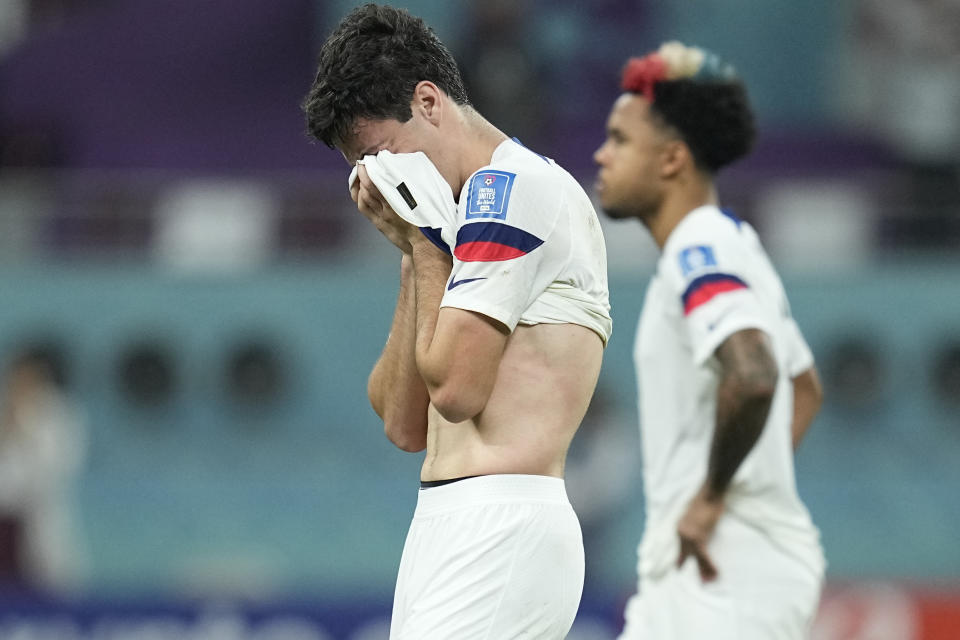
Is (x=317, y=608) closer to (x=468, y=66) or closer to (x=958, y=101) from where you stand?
(x=468, y=66)

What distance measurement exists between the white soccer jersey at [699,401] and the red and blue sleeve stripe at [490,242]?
1.49 metres

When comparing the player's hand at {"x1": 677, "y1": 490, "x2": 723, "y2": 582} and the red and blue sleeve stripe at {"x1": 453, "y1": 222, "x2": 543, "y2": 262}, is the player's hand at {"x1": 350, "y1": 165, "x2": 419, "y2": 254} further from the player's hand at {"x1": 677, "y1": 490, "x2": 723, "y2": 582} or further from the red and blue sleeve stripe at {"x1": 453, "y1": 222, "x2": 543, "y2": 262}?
the player's hand at {"x1": 677, "y1": 490, "x2": 723, "y2": 582}

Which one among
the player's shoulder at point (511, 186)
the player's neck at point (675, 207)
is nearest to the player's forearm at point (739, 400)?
the player's neck at point (675, 207)

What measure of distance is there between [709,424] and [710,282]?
0.46 m

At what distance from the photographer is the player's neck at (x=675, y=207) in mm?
5426

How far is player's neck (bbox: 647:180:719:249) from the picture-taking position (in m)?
5.43

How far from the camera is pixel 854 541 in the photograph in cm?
1167

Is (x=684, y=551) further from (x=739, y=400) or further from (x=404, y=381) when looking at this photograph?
(x=404, y=381)

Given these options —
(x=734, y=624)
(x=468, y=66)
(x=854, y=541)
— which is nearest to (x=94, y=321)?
(x=468, y=66)

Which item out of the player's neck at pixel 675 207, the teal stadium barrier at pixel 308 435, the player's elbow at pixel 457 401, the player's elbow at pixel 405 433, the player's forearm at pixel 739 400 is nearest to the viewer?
the player's elbow at pixel 457 401

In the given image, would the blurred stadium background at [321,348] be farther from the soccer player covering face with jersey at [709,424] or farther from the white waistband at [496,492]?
the white waistband at [496,492]

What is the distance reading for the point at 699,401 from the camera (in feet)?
16.9

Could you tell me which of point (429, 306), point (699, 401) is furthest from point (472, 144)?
point (699, 401)

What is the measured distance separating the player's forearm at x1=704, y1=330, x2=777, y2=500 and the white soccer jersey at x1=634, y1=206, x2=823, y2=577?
12cm
